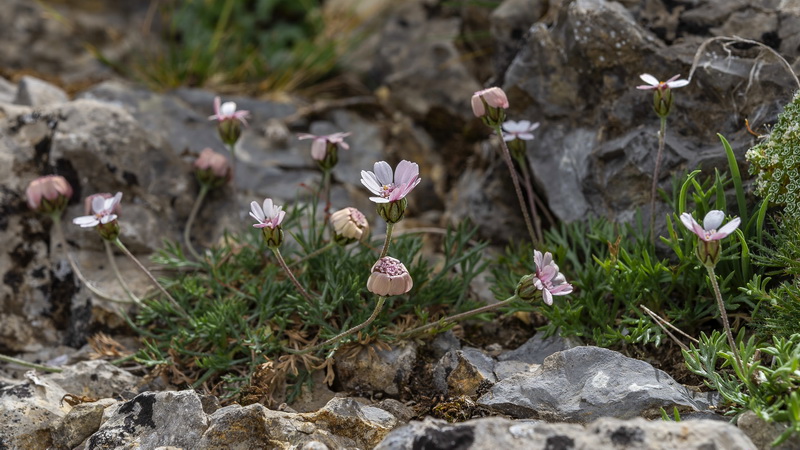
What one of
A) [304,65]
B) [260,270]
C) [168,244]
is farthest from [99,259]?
[304,65]

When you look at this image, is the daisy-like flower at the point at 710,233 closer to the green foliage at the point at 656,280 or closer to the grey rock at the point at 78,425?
the green foliage at the point at 656,280

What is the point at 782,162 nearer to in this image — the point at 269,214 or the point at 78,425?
the point at 269,214

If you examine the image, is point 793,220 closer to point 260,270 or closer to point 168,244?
point 260,270

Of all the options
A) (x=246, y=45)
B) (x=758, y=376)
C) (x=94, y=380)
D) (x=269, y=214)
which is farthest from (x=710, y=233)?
(x=246, y=45)

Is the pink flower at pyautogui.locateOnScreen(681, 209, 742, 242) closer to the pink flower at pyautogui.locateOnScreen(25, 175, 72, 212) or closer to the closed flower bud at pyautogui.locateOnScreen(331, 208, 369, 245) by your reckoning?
the closed flower bud at pyautogui.locateOnScreen(331, 208, 369, 245)

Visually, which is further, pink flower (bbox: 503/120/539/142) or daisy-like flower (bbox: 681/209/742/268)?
pink flower (bbox: 503/120/539/142)

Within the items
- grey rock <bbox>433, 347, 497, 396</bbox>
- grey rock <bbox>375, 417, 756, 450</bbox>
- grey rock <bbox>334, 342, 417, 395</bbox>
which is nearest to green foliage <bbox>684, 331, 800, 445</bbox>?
grey rock <bbox>375, 417, 756, 450</bbox>
